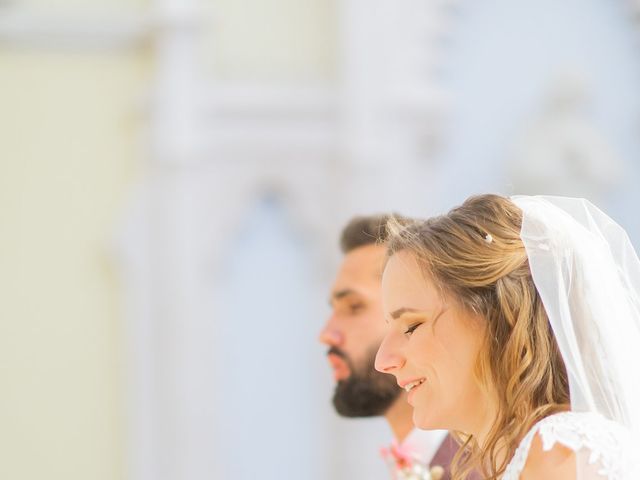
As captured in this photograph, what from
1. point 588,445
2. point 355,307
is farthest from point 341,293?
point 588,445

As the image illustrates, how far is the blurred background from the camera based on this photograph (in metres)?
6.86

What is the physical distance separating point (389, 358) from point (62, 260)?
529 cm

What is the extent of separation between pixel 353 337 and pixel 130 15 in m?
4.61

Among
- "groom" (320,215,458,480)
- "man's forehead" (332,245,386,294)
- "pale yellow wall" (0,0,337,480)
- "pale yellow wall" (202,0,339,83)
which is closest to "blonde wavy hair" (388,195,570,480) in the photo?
"groom" (320,215,458,480)

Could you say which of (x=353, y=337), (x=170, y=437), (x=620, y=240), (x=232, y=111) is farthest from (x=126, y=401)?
(x=620, y=240)

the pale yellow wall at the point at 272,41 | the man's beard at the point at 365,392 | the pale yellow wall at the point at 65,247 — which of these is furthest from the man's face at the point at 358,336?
the pale yellow wall at the point at 272,41

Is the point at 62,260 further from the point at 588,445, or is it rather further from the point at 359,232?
the point at 588,445

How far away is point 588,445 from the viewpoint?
5.37 feet

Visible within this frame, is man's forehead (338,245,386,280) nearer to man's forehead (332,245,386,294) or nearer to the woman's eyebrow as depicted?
man's forehead (332,245,386,294)

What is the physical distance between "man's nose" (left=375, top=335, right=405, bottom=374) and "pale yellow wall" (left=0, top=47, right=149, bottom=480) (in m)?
5.16

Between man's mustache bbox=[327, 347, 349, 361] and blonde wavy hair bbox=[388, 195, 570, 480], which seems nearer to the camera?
blonde wavy hair bbox=[388, 195, 570, 480]

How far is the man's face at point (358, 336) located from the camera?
2.80 metres

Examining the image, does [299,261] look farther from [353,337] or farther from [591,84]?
[353,337]

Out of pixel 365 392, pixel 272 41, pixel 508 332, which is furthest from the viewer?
pixel 272 41
